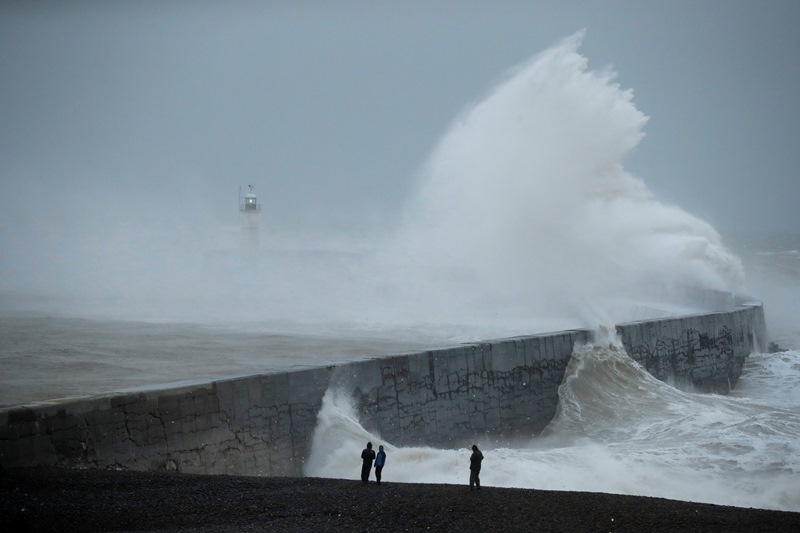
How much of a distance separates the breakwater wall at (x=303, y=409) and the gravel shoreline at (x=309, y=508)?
0.40m

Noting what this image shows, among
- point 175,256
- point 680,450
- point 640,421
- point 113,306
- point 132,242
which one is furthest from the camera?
point 132,242

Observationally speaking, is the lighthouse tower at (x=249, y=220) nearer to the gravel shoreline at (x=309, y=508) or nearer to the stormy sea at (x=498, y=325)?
the stormy sea at (x=498, y=325)

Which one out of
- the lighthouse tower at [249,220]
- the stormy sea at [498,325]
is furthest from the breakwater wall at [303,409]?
the lighthouse tower at [249,220]

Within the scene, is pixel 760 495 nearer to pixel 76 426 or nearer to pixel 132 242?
pixel 76 426

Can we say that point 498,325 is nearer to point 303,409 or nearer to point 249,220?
point 303,409

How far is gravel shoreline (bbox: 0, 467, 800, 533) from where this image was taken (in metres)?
5.49

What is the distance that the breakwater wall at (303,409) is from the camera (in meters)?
6.76

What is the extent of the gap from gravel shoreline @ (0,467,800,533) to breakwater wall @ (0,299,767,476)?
15.9 inches

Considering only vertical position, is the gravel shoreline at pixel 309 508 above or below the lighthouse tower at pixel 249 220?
below

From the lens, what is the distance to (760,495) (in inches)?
328

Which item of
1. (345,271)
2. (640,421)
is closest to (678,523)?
(640,421)

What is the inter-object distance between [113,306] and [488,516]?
59.1 ft

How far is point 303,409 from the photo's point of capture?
8.61 meters

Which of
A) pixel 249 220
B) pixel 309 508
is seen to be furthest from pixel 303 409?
pixel 249 220
